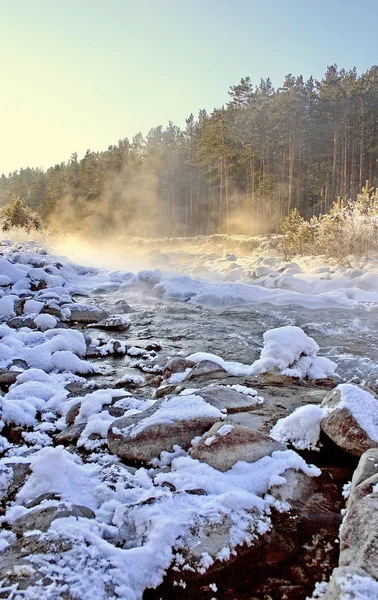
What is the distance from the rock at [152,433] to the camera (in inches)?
97.0

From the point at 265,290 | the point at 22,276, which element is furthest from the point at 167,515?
the point at 22,276

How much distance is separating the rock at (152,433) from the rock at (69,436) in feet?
0.98

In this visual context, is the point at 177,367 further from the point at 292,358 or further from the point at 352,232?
the point at 352,232

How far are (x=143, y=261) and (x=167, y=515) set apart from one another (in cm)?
1927

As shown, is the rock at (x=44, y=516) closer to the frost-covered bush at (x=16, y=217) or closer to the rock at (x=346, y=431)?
the rock at (x=346, y=431)

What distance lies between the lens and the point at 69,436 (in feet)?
9.14


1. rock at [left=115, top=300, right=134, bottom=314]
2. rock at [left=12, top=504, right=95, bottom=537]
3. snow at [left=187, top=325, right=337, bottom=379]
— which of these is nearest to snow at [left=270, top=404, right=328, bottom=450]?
snow at [left=187, top=325, right=337, bottom=379]

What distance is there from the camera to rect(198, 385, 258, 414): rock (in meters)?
3.10

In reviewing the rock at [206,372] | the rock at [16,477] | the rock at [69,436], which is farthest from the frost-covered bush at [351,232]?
the rock at [16,477]

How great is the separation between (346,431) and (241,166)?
106ft

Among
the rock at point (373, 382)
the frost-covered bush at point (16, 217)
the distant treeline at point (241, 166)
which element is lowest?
the rock at point (373, 382)

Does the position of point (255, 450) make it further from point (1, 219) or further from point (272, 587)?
point (1, 219)

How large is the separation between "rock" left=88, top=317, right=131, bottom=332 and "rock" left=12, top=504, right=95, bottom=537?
15.7 feet

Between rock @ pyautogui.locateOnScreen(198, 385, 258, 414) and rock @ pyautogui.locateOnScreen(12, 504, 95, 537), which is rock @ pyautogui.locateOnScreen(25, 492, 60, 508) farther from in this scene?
rock @ pyautogui.locateOnScreen(198, 385, 258, 414)
